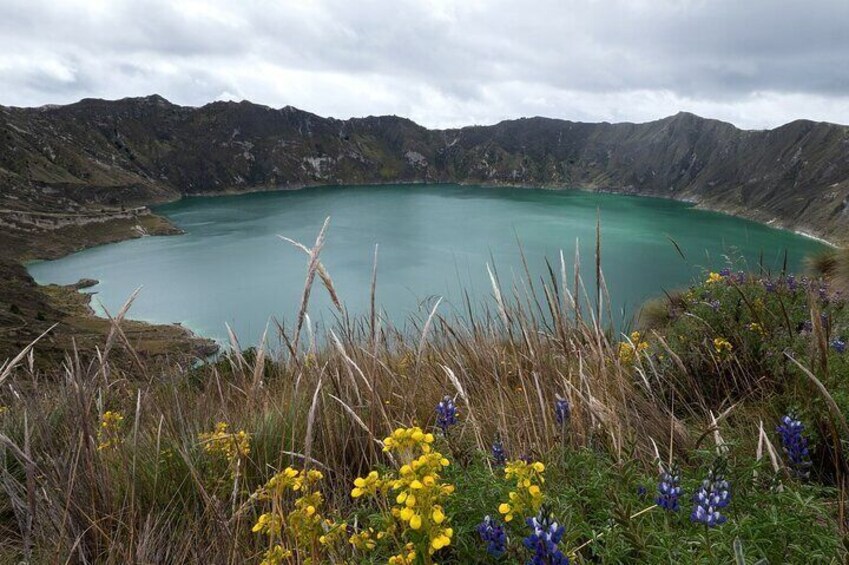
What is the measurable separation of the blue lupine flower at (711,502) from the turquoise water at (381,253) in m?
13.1

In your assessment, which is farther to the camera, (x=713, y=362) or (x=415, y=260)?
(x=415, y=260)

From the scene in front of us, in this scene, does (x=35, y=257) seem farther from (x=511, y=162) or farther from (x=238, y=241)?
(x=511, y=162)

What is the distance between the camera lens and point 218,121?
596 ft

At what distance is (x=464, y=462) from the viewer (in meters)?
1.88

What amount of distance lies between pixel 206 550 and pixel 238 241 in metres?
78.2

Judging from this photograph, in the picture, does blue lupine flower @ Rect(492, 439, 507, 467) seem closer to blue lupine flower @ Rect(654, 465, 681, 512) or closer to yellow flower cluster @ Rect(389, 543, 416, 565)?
blue lupine flower @ Rect(654, 465, 681, 512)

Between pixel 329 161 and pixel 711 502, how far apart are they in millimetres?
191043

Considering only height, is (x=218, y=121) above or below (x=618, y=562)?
above

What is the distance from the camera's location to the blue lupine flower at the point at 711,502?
44.2 inches

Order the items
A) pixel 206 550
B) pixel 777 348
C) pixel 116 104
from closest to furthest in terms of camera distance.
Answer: pixel 206 550 < pixel 777 348 < pixel 116 104

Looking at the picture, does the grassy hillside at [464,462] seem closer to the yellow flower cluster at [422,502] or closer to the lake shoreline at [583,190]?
the yellow flower cluster at [422,502]

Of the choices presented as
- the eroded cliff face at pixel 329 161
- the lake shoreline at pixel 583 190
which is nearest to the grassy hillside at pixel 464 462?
the lake shoreline at pixel 583 190

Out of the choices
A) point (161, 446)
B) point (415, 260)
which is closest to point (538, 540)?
point (161, 446)

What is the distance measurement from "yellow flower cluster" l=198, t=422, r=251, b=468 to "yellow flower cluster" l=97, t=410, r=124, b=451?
36 cm
